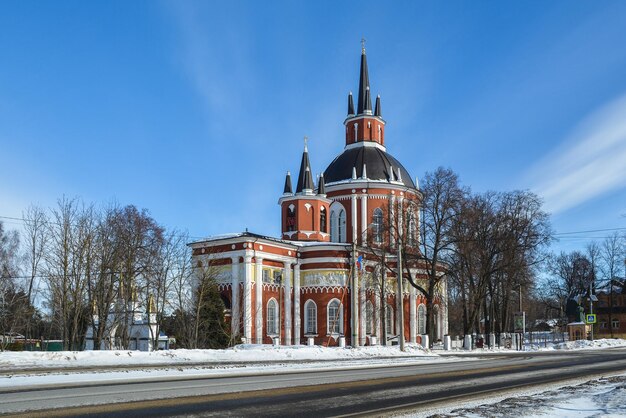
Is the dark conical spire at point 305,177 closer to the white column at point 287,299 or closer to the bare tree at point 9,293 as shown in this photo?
the white column at point 287,299

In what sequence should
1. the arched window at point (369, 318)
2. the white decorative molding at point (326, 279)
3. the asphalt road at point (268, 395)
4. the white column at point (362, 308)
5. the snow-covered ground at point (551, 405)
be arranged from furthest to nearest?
the arched window at point (369, 318) < the white column at point (362, 308) < the white decorative molding at point (326, 279) < the asphalt road at point (268, 395) < the snow-covered ground at point (551, 405)

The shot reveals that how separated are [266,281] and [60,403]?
1669 inches

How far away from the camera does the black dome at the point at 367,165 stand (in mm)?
64938

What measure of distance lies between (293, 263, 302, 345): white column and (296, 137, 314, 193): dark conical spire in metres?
8.90

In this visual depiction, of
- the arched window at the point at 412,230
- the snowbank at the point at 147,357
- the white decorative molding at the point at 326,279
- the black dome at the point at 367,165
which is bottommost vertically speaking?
the snowbank at the point at 147,357

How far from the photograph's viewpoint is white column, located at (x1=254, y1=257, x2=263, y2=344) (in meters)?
51.5

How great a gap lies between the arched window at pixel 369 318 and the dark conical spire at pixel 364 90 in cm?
2234

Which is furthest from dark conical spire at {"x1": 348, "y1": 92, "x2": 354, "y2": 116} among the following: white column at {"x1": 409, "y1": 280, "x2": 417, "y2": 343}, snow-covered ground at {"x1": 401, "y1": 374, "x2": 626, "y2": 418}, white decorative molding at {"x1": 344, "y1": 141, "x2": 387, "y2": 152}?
snow-covered ground at {"x1": 401, "y1": 374, "x2": 626, "y2": 418}

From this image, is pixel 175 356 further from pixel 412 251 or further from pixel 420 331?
pixel 420 331

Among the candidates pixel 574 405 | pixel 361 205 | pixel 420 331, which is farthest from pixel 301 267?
pixel 574 405

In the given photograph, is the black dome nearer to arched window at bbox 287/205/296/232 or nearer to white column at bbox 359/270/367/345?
arched window at bbox 287/205/296/232

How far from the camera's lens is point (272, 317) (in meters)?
54.1

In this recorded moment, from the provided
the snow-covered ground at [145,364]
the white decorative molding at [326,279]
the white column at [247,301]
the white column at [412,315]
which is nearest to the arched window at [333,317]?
the white decorative molding at [326,279]

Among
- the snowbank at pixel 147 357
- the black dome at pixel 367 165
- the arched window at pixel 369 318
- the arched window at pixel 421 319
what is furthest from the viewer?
the black dome at pixel 367 165
